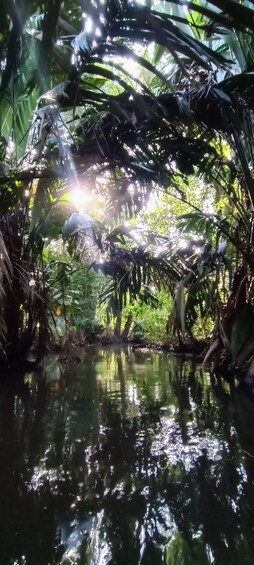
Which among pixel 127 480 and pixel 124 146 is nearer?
pixel 127 480

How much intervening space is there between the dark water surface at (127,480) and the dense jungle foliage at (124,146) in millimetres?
1185

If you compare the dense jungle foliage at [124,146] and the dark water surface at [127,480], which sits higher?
the dense jungle foliage at [124,146]

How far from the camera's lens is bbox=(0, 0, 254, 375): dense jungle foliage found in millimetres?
1419

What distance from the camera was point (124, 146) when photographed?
10.2 feet

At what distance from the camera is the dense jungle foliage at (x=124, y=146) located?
1419mm

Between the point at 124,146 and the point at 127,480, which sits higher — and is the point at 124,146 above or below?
above

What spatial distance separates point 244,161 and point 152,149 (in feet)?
2.69

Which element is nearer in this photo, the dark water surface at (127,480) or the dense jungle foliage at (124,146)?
the dark water surface at (127,480)

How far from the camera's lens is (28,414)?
2723 millimetres

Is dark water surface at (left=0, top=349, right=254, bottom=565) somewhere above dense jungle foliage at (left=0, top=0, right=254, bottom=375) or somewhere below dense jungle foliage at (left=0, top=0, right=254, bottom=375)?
below

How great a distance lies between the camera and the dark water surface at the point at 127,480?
3.84 feet

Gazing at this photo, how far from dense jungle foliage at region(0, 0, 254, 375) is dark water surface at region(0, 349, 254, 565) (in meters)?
1.18

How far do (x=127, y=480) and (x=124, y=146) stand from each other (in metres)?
2.39

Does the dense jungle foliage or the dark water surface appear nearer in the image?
the dark water surface
